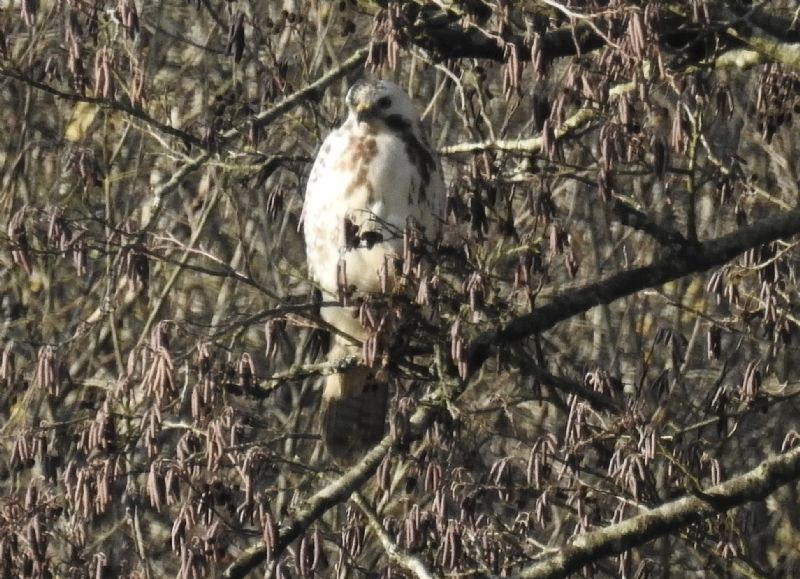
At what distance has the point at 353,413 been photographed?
16.6ft

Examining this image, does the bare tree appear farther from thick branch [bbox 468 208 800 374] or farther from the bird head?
the bird head

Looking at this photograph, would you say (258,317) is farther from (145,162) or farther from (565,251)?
(145,162)

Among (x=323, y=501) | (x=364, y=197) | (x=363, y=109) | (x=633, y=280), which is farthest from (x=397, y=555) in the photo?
(x=363, y=109)

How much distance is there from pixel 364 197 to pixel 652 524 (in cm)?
143

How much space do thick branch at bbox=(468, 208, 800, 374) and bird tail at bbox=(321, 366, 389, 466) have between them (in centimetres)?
130

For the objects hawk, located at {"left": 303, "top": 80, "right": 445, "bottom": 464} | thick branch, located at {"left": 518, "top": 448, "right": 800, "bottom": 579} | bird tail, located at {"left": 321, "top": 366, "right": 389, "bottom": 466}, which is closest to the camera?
thick branch, located at {"left": 518, "top": 448, "right": 800, "bottom": 579}

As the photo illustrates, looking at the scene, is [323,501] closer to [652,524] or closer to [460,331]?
[460,331]

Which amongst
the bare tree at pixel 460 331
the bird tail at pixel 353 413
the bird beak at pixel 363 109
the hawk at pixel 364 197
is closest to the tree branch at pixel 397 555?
the bare tree at pixel 460 331

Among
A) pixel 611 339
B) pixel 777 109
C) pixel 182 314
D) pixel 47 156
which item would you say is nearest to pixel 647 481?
pixel 777 109

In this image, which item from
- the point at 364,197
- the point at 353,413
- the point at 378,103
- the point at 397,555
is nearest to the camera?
the point at 397,555

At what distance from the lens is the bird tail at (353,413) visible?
5.02 meters

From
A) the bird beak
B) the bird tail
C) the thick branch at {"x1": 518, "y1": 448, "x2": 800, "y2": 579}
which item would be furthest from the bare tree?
the bird tail

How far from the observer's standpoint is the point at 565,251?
11.6ft

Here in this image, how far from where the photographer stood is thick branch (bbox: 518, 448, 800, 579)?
3.75 m
